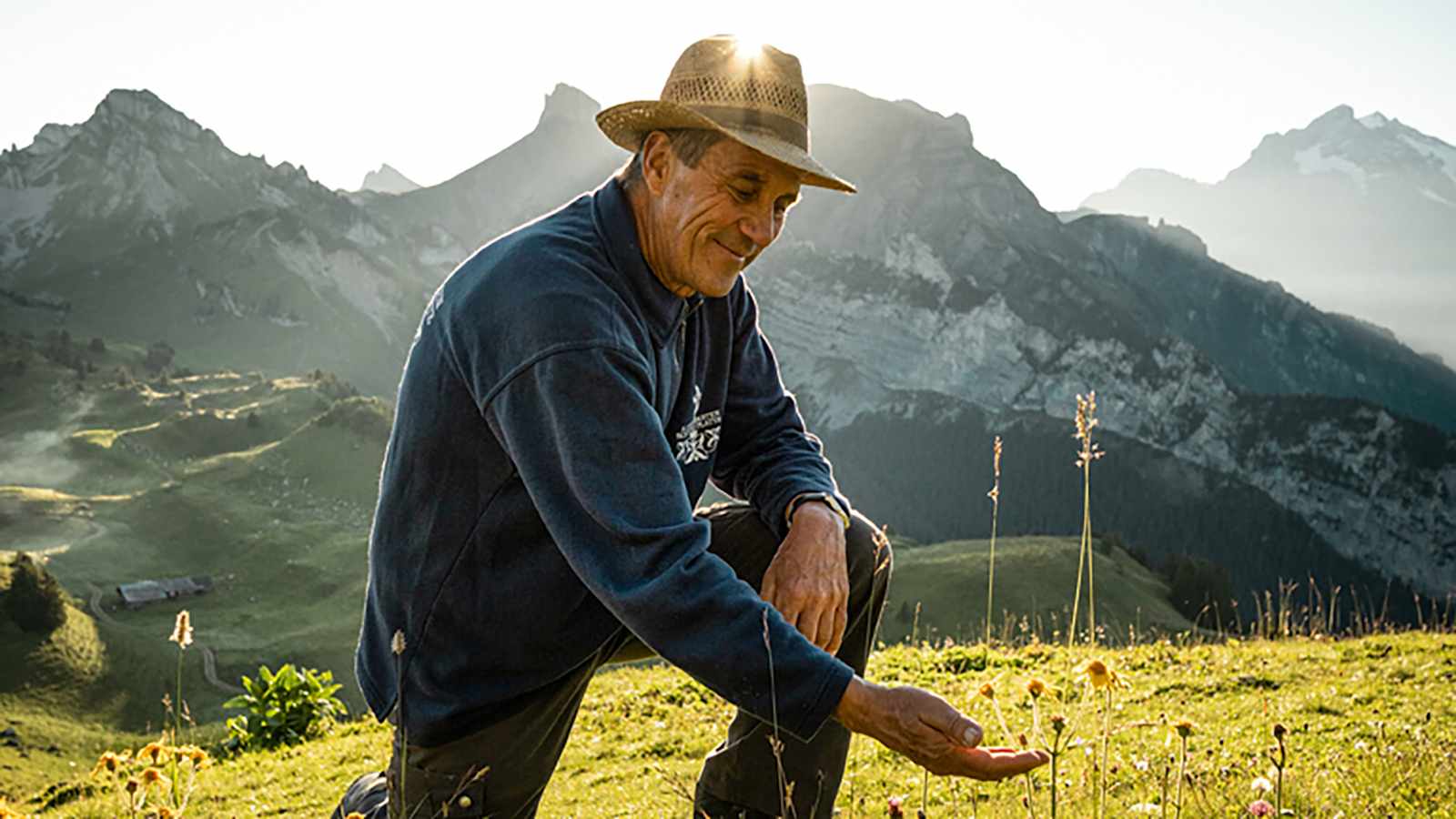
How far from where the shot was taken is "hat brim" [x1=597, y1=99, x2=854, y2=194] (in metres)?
2.71

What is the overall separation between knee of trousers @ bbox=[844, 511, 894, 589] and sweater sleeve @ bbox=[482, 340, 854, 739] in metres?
1.18

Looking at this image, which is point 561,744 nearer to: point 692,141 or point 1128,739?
point 692,141

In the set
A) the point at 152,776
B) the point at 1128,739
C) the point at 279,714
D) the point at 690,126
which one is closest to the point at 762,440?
the point at 690,126

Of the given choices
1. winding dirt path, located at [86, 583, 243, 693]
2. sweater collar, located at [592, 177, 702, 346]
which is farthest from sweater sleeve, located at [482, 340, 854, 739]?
winding dirt path, located at [86, 583, 243, 693]

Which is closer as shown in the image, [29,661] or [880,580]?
[880,580]

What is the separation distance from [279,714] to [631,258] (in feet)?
31.2

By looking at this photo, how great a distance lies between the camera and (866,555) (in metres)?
3.58

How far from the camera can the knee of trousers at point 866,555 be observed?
11.7ft

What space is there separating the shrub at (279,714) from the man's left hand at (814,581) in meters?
8.48

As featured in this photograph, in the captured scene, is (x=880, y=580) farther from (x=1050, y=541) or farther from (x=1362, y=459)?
(x=1362, y=459)

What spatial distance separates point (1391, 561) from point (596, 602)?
21960 centimetres

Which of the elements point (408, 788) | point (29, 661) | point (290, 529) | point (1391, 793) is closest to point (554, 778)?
point (408, 788)

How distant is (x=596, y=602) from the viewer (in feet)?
10.5

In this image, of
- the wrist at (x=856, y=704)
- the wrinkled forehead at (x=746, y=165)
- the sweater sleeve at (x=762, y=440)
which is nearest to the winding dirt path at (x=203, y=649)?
the sweater sleeve at (x=762, y=440)
